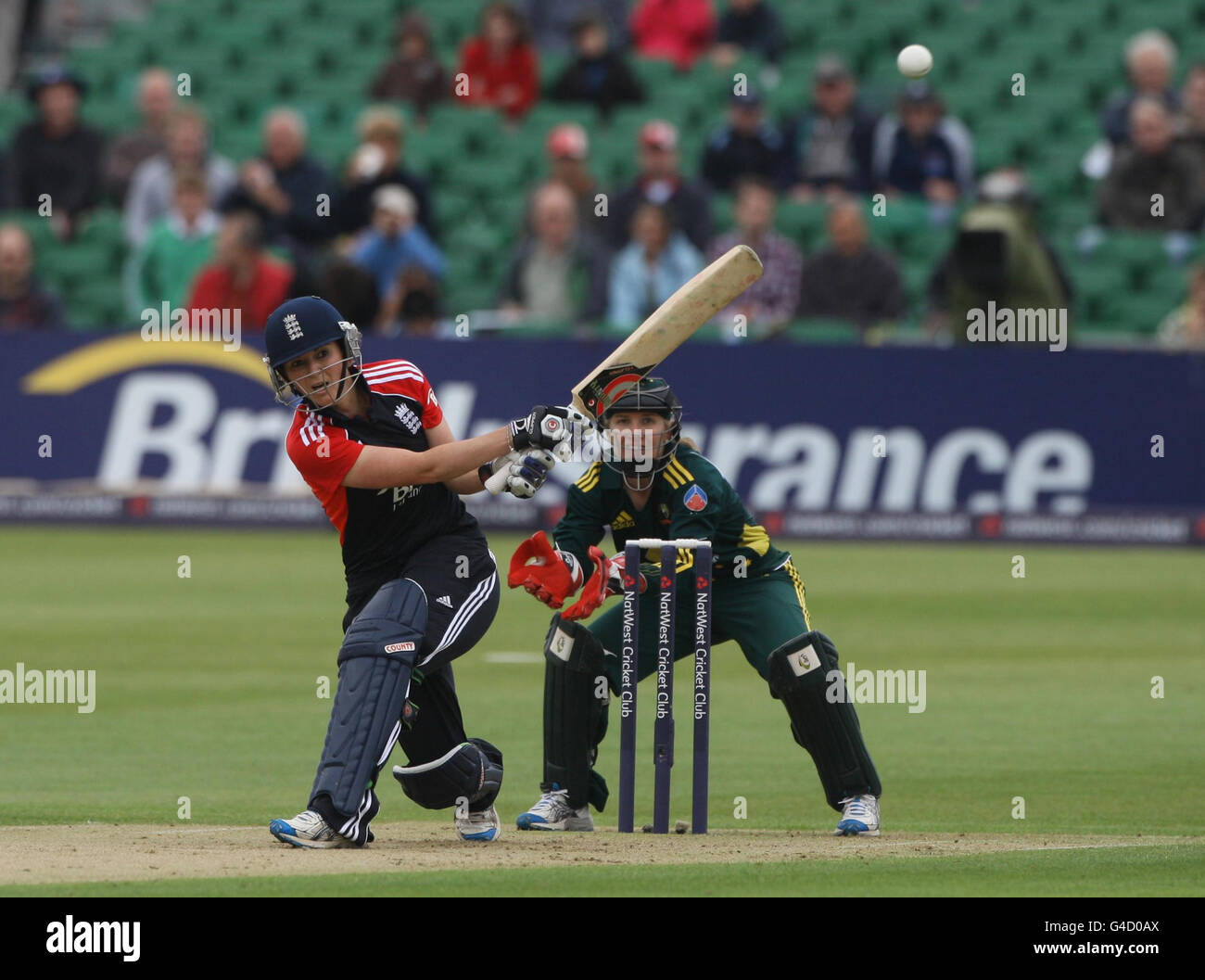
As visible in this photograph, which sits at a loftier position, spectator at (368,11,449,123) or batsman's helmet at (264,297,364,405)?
spectator at (368,11,449,123)

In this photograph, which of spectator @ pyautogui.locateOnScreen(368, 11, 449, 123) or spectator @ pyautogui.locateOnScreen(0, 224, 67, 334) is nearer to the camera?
spectator @ pyautogui.locateOnScreen(0, 224, 67, 334)

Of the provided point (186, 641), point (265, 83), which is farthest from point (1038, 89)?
point (186, 641)

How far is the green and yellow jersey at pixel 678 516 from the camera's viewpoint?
27.9 feet

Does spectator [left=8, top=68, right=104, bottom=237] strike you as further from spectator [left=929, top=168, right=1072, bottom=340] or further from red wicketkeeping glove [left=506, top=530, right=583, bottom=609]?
red wicketkeeping glove [left=506, top=530, right=583, bottom=609]

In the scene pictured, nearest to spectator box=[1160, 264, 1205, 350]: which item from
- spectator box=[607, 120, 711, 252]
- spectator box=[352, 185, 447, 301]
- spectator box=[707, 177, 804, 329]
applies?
spectator box=[707, 177, 804, 329]

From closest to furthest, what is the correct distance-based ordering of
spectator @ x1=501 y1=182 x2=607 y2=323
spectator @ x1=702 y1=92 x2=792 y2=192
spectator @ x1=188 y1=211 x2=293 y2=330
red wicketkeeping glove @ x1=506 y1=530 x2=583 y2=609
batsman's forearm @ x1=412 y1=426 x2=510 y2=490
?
1. batsman's forearm @ x1=412 y1=426 x2=510 y2=490
2. red wicketkeeping glove @ x1=506 y1=530 x2=583 y2=609
3. spectator @ x1=188 y1=211 x2=293 y2=330
4. spectator @ x1=501 y1=182 x2=607 y2=323
5. spectator @ x1=702 y1=92 x2=792 y2=192

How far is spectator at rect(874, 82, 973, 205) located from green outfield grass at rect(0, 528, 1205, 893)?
405 cm

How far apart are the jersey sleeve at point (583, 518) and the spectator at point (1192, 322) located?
10519 mm

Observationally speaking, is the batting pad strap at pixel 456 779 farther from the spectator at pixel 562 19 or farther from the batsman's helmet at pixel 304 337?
the spectator at pixel 562 19

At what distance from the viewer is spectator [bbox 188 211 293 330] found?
1942cm

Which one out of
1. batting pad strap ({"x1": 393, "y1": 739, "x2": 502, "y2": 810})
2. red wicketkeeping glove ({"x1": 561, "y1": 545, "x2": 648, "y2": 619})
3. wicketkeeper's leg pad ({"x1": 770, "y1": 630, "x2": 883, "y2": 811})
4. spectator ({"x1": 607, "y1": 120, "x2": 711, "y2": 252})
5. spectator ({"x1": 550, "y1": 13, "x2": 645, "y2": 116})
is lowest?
batting pad strap ({"x1": 393, "y1": 739, "x2": 502, "y2": 810})

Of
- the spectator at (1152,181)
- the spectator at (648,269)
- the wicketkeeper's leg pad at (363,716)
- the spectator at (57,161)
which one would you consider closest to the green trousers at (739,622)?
the wicketkeeper's leg pad at (363,716)

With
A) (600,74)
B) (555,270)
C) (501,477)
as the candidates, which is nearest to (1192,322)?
(555,270)
